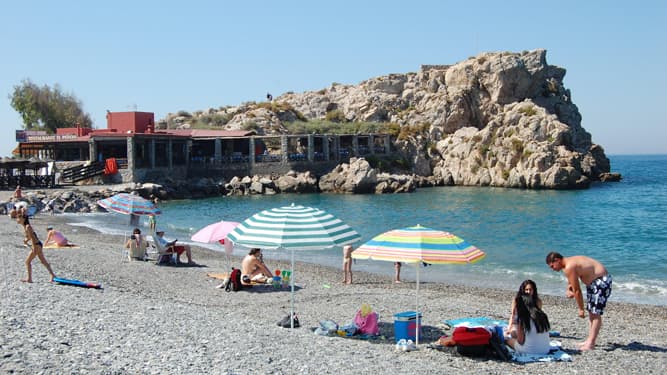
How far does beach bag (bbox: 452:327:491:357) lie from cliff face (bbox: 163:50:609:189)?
174 ft

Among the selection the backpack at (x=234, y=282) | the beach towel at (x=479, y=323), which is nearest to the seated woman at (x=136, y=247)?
the backpack at (x=234, y=282)

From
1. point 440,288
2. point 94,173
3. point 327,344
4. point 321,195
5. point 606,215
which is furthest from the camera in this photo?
point 321,195

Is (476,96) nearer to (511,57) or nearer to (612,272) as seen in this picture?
(511,57)

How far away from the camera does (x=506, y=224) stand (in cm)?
3681

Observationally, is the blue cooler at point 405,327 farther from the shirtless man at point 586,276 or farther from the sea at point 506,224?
the sea at point 506,224

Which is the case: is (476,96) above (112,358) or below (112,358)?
above

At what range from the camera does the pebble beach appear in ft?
28.2

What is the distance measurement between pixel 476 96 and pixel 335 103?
22466 millimetres

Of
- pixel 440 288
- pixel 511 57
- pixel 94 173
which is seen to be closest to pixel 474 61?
pixel 511 57

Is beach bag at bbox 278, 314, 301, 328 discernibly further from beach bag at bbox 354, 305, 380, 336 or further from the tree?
the tree

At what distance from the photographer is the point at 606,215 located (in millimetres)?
41406

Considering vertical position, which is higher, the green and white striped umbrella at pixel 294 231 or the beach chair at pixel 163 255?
the green and white striped umbrella at pixel 294 231

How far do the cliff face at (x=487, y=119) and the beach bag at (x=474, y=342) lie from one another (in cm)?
5318

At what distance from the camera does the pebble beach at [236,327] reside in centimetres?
859
